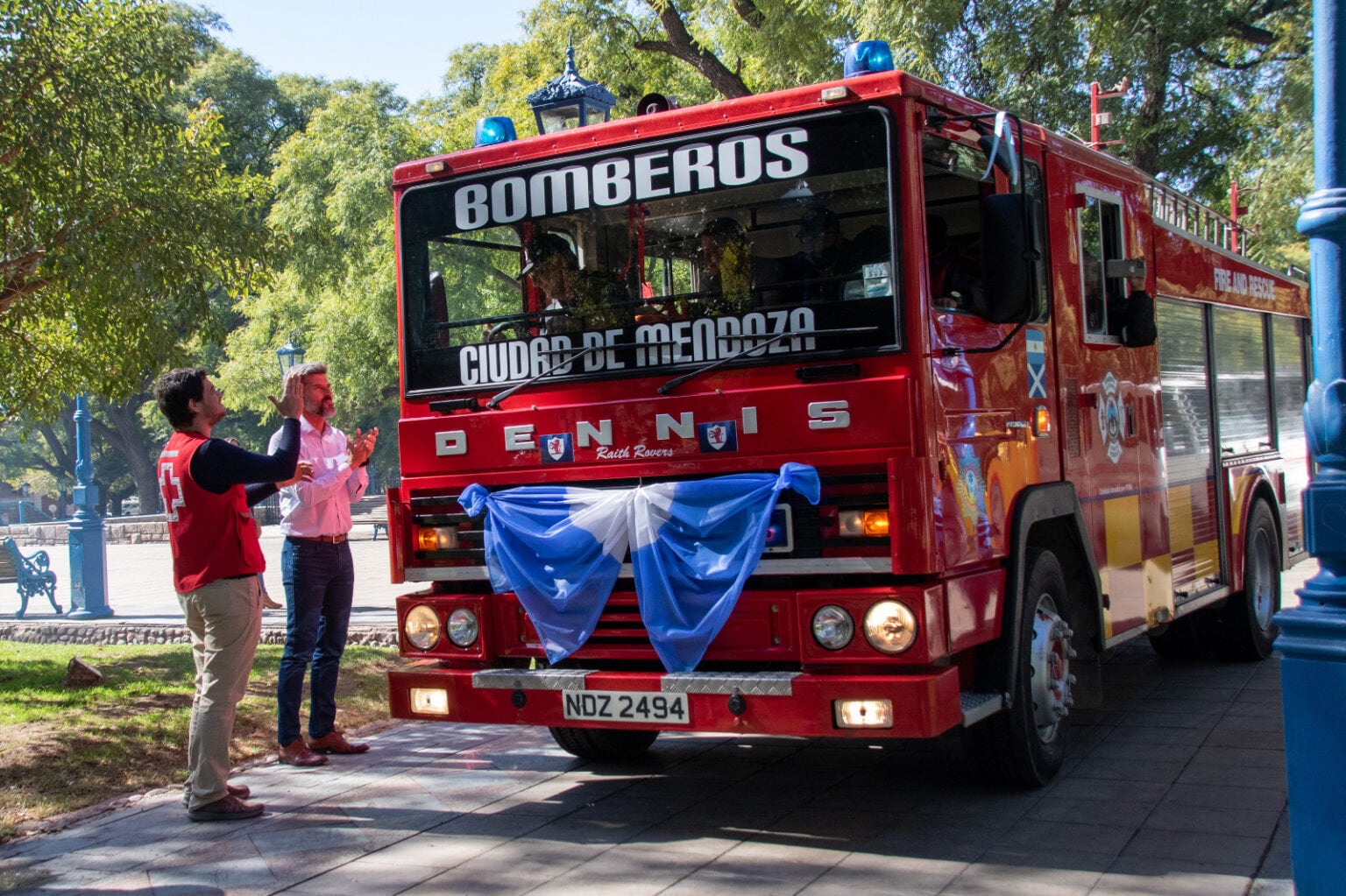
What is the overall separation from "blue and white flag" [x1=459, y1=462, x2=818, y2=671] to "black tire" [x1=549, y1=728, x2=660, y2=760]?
52.4 inches

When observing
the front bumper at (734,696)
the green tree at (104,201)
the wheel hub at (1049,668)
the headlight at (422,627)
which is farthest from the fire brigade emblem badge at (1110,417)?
the green tree at (104,201)

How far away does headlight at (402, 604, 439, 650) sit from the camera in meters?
5.84

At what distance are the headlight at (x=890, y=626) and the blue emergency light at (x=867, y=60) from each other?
2109mm

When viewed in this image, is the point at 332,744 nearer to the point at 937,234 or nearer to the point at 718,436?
the point at 718,436

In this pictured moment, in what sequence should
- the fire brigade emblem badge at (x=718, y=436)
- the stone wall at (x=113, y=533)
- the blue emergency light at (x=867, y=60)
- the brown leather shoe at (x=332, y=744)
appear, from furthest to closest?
the stone wall at (x=113, y=533) < the brown leather shoe at (x=332, y=744) < the blue emergency light at (x=867, y=60) < the fire brigade emblem badge at (x=718, y=436)

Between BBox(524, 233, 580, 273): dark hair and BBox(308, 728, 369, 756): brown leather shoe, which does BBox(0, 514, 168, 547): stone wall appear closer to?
BBox(308, 728, 369, 756): brown leather shoe

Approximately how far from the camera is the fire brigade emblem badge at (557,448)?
557 cm

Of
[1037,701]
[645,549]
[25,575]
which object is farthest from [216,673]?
[25,575]

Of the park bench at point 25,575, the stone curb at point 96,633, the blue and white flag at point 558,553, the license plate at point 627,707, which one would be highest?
the blue and white flag at point 558,553

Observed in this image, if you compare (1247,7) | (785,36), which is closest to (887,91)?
(785,36)

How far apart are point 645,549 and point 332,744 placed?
2.87 m

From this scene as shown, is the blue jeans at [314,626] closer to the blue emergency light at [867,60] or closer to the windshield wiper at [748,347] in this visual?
the windshield wiper at [748,347]

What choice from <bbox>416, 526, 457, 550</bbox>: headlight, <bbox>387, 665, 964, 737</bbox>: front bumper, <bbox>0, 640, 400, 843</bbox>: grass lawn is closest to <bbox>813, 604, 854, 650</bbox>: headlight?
<bbox>387, 665, 964, 737</bbox>: front bumper

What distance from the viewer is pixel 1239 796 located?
224 inches
